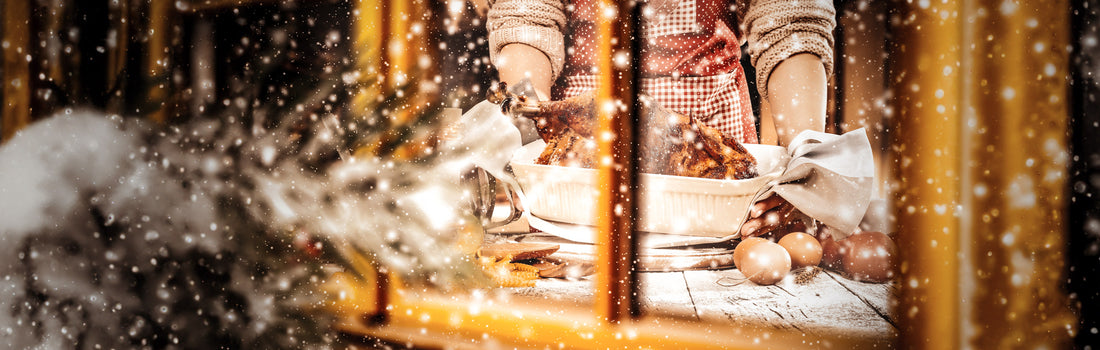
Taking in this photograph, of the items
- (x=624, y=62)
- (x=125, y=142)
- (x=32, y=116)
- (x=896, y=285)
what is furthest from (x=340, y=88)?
(x=32, y=116)

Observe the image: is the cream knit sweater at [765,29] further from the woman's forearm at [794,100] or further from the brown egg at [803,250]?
the brown egg at [803,250]

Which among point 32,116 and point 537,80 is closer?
point 537,80

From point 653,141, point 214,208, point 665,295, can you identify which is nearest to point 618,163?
point 653,141

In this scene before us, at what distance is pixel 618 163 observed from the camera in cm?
59

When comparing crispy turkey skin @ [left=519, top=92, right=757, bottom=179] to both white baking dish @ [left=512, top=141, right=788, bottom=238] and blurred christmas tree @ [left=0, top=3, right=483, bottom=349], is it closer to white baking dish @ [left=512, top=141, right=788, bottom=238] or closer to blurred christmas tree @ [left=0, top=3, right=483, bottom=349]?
white baking dish @ [left=512, top=141, right=788, bottom=238]

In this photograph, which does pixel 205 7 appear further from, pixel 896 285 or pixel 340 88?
pixel 896 285

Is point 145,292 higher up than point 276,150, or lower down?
lower down

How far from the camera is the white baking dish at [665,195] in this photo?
1.79 ft

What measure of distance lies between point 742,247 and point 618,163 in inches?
6.9

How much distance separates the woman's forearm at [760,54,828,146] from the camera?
0.52m

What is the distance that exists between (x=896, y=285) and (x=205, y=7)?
3.83 ft

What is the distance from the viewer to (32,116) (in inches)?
33.6

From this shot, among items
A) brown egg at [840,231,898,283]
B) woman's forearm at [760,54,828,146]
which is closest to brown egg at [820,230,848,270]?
brown egg at [840,231,898,283]

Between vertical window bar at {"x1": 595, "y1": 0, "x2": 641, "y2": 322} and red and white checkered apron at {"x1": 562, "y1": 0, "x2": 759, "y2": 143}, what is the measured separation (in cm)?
2
